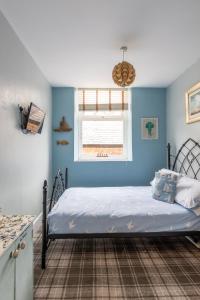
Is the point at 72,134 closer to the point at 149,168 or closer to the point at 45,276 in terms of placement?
the point at 149,168

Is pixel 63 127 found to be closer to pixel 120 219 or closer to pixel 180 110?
pixel 180 110

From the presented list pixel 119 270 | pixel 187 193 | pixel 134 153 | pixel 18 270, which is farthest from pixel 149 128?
pixel 18 270

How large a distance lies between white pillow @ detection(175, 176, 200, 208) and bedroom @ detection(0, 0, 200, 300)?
0.05 feet

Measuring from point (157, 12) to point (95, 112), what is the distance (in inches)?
102

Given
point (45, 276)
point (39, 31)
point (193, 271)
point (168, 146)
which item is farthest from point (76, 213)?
point (168, 146)

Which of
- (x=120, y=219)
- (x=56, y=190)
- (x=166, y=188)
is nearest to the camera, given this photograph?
(x=120, y=219)

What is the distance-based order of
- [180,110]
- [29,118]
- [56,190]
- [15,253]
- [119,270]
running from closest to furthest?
[15,253] < [119,270] < [29,118] < [56,190] < [180,110]

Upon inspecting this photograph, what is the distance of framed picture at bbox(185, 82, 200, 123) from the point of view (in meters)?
3.09

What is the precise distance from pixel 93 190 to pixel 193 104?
206 centimetres

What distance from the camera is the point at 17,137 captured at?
97.3 inches

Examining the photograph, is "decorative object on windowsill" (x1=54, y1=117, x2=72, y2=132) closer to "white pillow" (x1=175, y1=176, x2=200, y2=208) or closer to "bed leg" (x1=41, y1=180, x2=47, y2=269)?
"bed leg" (x1=41, y1=180, x2=47, y2=269)

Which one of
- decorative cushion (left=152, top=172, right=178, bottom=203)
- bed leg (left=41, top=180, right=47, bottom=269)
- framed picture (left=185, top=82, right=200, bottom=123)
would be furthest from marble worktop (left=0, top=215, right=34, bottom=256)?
framed picture (left=185, top=82, right=200, bottom=123)

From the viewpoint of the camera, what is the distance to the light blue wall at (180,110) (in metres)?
3.21

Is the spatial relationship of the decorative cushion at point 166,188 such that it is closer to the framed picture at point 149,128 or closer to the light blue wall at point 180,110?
the light blue wall at point 180,110
